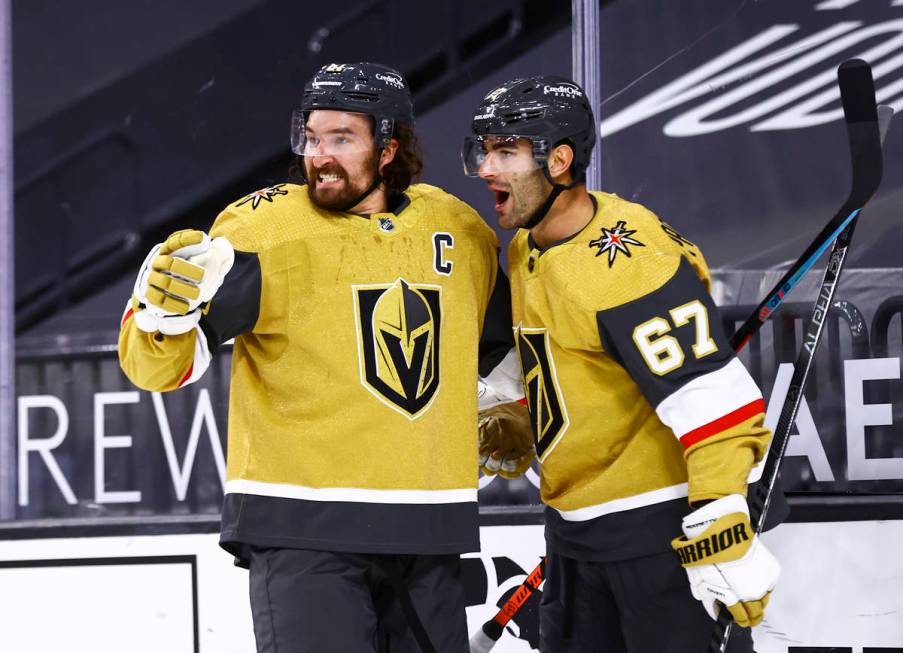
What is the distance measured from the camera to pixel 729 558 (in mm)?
1742

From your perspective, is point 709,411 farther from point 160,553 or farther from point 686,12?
point 160,553

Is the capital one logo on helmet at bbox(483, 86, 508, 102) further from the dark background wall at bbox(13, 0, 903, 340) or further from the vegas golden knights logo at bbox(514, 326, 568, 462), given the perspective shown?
the dark background wall at bbox(13, 0, 903, 340)

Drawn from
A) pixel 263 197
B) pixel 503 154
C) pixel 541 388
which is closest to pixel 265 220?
pixel 263 197

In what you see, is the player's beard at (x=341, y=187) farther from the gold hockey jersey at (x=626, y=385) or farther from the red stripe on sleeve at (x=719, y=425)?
the red stripe on sleeve at (x=719, y=425)

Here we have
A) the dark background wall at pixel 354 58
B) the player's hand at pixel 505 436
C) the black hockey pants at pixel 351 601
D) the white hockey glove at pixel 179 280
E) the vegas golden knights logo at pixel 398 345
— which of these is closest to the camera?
the white hockey glove at pixel 179 280

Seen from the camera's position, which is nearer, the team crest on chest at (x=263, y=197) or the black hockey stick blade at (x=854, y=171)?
the team crest on chest at (x=263, y=197)

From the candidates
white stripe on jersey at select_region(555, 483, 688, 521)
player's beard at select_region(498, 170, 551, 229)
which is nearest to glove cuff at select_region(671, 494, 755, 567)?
white stripe on jersey at select_region(555, 483, 688, 521)

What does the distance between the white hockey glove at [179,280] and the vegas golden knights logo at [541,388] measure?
1.81ft

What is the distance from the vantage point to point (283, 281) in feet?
5.90

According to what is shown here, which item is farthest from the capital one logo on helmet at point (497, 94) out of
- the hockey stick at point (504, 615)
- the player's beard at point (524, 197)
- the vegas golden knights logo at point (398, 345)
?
the hockey stick at point (504, 615)

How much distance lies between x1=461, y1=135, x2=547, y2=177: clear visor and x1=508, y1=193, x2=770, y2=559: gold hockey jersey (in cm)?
14

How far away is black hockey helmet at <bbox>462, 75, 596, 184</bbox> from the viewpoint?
1.92 meters

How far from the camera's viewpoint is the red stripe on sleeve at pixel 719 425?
1.77 metres

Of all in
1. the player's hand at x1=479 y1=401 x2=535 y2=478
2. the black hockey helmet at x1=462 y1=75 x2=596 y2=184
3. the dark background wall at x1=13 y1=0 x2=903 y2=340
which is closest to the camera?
the black hockey helmet at x1=462 y1=75 x2=596 y2=184
